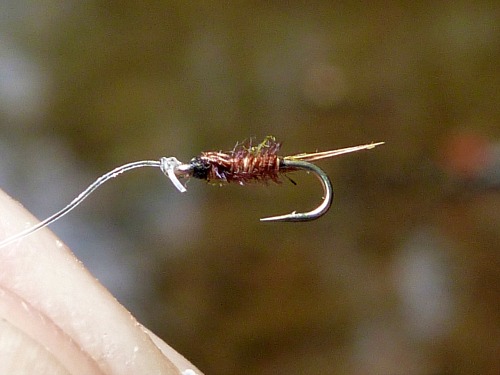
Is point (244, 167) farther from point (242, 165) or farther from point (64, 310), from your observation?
point (64, 310)

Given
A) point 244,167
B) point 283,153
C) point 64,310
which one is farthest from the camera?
point 283,153

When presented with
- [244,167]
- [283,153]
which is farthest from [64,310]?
[283,153]

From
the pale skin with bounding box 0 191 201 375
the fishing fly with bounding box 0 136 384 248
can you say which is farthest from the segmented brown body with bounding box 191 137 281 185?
the pale skin with bounding box 0 191 201 375

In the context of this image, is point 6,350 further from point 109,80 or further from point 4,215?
point 109,80

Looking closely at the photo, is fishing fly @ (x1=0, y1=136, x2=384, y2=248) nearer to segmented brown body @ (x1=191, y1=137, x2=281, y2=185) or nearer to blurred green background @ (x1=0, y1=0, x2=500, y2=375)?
segmented brown body @ (x1=191, y1=137, x2=281, y2=185)

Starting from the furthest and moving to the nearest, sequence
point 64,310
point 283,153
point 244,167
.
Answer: point 283,153 → point 244,167 → point 64,310
